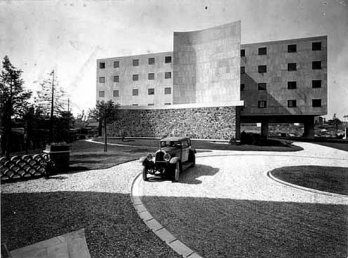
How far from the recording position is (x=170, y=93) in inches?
1416

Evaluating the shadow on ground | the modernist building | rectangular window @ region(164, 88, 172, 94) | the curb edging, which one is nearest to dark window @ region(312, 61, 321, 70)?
the modernist building

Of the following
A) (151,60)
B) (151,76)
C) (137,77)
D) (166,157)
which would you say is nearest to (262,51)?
(151,60)

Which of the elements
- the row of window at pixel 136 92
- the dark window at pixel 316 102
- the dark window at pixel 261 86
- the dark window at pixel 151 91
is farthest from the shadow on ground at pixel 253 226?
the dark window at pixel 151 91

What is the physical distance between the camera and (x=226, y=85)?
1083 inches

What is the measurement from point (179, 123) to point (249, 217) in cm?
2320

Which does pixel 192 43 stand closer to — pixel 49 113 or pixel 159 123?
pixel 159 123

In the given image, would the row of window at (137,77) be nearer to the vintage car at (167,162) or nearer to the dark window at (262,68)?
the dark window at (262,68)

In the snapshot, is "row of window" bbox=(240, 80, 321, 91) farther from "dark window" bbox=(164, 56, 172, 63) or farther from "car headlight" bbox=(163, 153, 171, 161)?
"car headlight" bbox=(163, 153, 171, 161)

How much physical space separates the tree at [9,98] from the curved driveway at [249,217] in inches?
448

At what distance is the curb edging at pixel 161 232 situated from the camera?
3.29 m

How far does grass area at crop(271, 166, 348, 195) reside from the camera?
6795 mm

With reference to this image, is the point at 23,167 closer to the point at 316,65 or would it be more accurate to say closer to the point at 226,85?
the point at 226,85

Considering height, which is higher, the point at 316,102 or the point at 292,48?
the point at 292,48

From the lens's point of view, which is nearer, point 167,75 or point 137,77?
point 167,75
